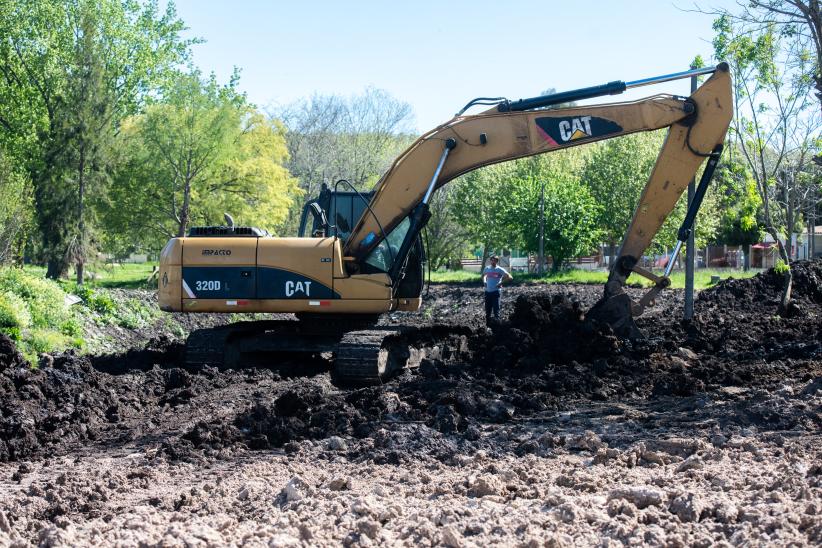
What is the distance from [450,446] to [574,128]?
579 cm

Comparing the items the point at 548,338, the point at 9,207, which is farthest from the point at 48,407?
the point at 9,207

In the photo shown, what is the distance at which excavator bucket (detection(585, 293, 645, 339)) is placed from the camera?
12.7 metres

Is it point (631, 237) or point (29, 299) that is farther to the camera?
point (29, 299)

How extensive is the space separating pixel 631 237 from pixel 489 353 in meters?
2.67

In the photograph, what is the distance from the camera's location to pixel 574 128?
12156 millimetres

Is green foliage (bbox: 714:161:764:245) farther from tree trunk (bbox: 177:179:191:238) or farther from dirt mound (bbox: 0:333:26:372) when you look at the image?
tree trunk (bbox: 177:179:191:238)

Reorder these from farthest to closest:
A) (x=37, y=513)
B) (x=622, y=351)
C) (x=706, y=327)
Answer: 1. (x=706, y=327)
2. (x=622, y=351)
3. (x=37, y=513)

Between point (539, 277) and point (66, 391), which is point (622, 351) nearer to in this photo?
point (66, 391)

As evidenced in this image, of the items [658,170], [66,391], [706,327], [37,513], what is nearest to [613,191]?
[706,327]

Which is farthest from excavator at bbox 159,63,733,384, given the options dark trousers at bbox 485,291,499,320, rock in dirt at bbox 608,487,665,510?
rock in dirt at bbox 608,487,665,510

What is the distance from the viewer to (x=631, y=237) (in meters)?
12.9

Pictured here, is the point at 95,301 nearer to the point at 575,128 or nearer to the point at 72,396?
the point at 72,396

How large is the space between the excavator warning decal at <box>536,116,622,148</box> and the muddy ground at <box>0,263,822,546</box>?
2457 millimetres

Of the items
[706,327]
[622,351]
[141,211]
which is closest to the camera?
[622,351]
